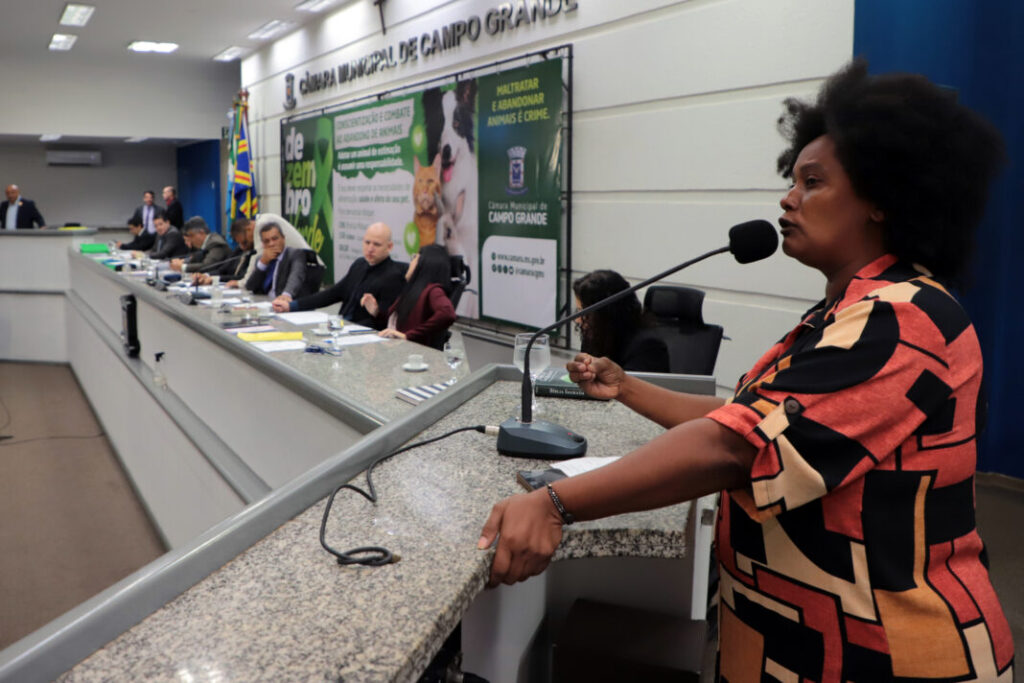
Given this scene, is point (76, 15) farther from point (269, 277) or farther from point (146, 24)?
point (269, 277)

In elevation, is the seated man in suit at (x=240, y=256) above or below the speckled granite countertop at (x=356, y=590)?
above

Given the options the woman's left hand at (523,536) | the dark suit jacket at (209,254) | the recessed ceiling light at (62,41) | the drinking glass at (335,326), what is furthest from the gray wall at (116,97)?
the woman's left hand at (523,536)

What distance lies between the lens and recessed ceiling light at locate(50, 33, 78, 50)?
27.8 ft

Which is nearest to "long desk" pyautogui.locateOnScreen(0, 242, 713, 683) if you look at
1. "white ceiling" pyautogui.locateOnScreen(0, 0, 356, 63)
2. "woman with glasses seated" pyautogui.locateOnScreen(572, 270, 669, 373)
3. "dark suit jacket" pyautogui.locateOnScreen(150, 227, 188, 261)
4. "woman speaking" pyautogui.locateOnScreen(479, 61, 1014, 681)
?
"woman speaking" pyautogui.locateOnScreen(479, 61, 1014, 681)

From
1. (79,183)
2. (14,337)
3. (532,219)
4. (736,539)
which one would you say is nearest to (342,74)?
(532,219)

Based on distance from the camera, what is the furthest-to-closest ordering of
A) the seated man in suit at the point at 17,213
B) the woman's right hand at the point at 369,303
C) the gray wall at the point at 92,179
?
1. the gray wall at the point at 92,179
2. the seated man in suit at the point at 17,213
3. the woman's right hand at the point at 369,303

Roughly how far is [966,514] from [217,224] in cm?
1318

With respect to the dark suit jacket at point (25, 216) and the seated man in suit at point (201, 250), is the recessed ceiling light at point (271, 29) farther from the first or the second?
the dark suit jacket at point (25, 216)

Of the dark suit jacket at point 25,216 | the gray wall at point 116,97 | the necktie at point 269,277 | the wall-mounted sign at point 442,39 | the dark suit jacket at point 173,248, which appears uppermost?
the gray wall at point 116,97

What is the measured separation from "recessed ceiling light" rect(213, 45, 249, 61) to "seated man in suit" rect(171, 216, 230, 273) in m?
2.03

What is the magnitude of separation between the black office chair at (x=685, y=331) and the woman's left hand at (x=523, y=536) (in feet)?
6.26

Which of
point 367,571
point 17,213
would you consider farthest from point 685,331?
point 17,213

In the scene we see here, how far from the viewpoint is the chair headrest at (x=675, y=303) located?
2.76 m

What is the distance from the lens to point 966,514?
838 mm
